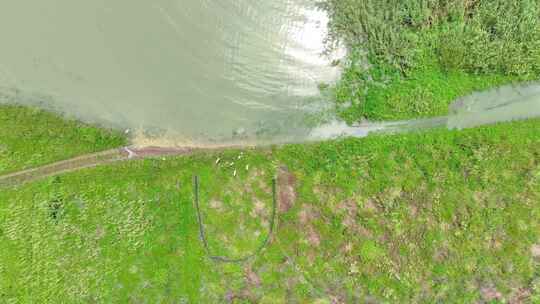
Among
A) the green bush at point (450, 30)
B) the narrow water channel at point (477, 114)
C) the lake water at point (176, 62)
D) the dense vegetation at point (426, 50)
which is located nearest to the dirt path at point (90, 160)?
the lake water at point (176, 62)

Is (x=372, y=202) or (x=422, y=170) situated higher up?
(x=422, y=170)

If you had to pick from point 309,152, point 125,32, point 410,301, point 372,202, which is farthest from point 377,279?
point 125,32

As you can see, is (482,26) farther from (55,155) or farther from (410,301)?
(55,155)

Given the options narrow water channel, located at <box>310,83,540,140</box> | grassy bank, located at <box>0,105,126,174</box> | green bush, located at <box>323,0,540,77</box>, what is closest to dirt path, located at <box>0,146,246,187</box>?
grassy bank, located at <box>0,105,126,174</box>

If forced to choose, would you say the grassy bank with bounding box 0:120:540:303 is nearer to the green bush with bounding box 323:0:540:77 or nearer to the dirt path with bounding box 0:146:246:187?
the dirt path with bounding box 0:146:246:187

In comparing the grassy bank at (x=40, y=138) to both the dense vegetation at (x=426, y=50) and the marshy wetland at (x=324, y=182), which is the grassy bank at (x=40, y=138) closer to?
the marshy wetland at (x=324, y=182)

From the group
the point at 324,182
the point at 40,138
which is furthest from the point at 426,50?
the point at 40,138
